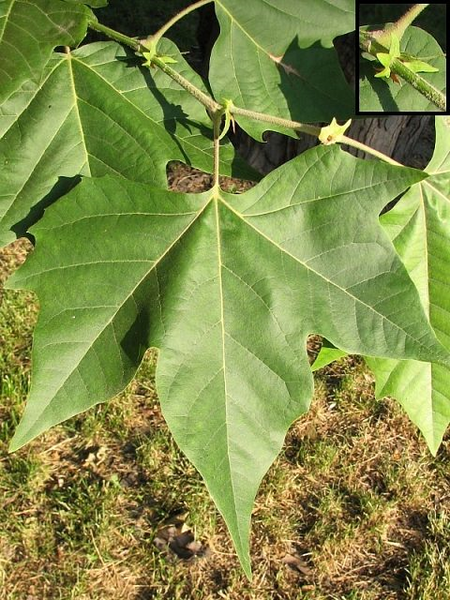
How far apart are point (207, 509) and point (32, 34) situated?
2.17m

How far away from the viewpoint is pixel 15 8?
121 centimetres

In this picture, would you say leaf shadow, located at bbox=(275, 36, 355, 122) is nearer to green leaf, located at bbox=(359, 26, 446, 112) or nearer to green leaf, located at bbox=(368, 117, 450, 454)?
green leaf, located at bbox=(359, 26, 446, 112)

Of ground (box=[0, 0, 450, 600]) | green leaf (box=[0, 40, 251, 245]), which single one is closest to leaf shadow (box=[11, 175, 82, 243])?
green leaf (box=[0, 40, 251, 245])

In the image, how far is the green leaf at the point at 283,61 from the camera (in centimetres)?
142

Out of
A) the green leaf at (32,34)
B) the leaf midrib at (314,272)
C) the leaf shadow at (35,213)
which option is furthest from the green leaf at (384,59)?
the leaf shadow at (35,213)

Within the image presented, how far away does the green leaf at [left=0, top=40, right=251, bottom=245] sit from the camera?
1.38 m

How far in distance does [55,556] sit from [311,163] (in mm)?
2079

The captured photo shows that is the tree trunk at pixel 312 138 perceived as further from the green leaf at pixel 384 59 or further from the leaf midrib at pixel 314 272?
the leaf midrib at pixel 314 272

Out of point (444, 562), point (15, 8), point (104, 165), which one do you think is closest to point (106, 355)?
point (104, 165)

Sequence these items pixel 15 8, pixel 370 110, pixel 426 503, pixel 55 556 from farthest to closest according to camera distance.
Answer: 1. pixel 426 503
2. pixel 55 556
3. pixel 370 110
4. pixel 15 8

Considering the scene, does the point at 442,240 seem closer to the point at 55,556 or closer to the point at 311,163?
the point at 311,163

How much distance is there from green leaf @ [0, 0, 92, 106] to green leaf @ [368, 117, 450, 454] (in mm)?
720

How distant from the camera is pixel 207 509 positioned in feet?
9.64

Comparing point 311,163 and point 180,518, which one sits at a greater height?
point 311,163
